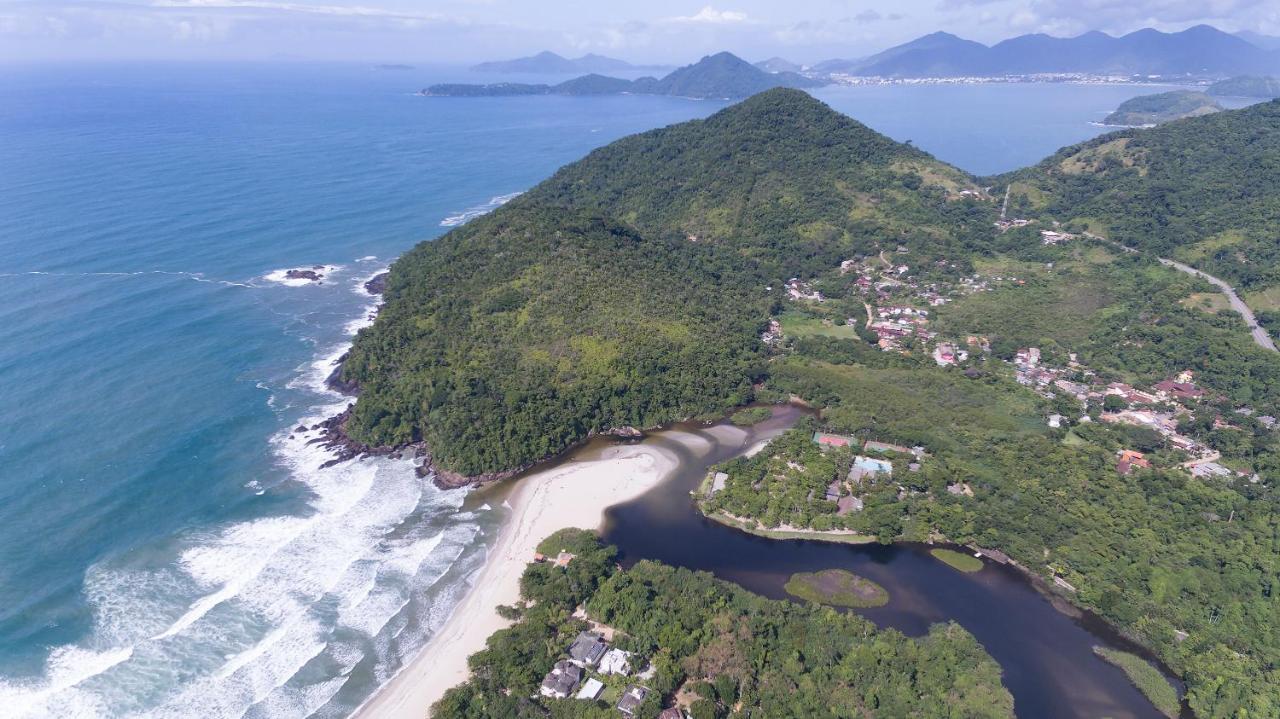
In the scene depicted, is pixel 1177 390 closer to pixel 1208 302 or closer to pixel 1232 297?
pixel 1208 302

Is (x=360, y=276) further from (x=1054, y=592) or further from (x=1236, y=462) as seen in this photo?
(x=1236, y=462)

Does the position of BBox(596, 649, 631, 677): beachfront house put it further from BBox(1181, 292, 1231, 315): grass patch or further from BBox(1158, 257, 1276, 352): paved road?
BBox(1181, 292, 1231, 315): grass patch

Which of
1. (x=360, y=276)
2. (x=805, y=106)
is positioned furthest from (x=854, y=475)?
(x=805, y=106)

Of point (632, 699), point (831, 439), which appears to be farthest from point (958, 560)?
point (632, 699)

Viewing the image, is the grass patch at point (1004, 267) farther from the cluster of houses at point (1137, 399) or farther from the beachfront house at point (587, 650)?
the beachfront house at point (587, 650)

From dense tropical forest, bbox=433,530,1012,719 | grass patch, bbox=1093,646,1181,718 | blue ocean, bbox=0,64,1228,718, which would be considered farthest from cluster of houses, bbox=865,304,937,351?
blue ocean, bbox=0,64,1228,718
